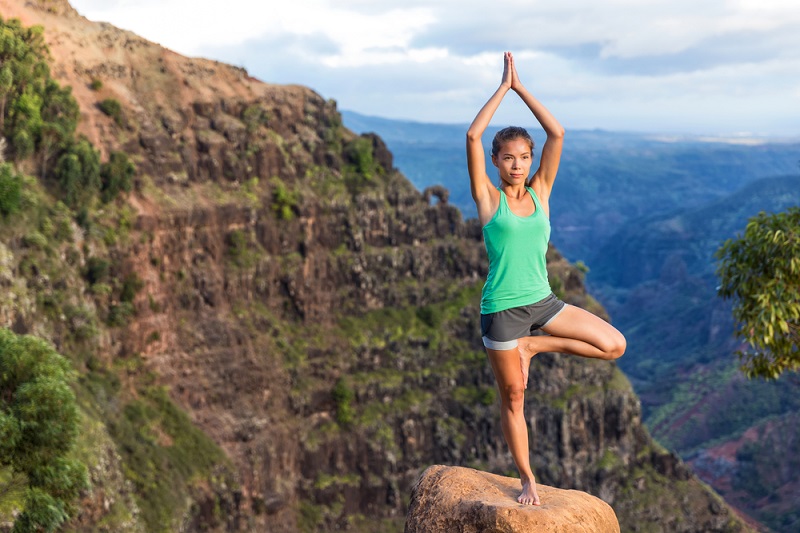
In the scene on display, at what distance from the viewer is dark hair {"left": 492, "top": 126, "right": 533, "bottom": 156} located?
17.2 metres

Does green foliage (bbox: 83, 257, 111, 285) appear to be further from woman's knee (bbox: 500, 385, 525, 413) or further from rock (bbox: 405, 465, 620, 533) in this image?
woman's knee (bbox: 500, 385, 525, 413)

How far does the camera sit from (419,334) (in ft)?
404

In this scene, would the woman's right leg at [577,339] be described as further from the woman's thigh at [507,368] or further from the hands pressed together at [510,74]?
the hands pressed together at [510,74]

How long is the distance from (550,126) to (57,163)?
85.7 metres

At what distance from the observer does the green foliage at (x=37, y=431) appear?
41.5 metres

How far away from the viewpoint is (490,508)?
17.9m

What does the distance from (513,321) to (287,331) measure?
335ft

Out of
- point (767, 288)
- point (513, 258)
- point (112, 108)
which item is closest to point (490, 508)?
point (513, 258)

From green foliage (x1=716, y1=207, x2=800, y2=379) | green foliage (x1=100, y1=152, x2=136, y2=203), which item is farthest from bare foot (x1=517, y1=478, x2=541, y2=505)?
green foliage (x1=100, y1=152, x2=136, y2=203)

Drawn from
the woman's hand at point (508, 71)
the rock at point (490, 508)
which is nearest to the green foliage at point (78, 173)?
the rock at point (490, 508)

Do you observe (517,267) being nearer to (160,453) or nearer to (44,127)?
(160,453)

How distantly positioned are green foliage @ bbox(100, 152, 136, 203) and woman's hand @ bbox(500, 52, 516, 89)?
86.6 meters

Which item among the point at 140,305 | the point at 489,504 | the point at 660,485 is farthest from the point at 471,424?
the point at 489,504

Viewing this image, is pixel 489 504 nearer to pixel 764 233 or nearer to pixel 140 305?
pixel 764 233
